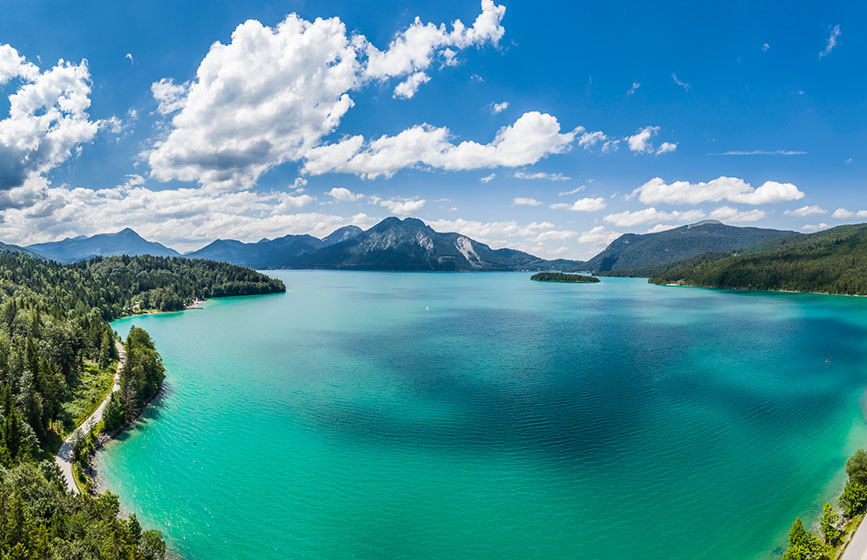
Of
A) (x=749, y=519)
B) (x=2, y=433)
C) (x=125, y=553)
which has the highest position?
(x=2, y=433)

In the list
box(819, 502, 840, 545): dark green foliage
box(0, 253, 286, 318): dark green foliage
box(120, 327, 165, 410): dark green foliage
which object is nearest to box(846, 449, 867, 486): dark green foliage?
box(819, 502, 840, 545): dark green foliage

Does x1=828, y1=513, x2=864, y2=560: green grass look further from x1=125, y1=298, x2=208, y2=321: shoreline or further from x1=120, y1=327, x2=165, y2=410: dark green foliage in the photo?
x1=125, y1=298, x2=208, y2=321: shoreline

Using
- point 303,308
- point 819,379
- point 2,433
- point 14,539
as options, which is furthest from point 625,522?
point 303,308

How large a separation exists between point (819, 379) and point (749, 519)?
50.3m

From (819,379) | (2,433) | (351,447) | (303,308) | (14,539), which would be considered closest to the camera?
(14,539)

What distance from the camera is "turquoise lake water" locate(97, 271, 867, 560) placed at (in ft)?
93.7

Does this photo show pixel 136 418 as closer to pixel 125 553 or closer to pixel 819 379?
pixel 125 553

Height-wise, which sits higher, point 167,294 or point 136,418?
point 167,294

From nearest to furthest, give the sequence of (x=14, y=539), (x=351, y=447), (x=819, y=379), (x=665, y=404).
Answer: (x=14, y=539) → (x=351, y=447) → (x=665, y=404) → (x=819, y=379)

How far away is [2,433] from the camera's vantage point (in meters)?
34.2

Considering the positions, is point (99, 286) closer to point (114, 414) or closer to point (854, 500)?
point (114, 414)

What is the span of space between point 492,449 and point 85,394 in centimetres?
5361

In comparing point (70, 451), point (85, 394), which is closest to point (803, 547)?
point (70, 451)

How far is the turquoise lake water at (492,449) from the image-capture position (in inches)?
1124
